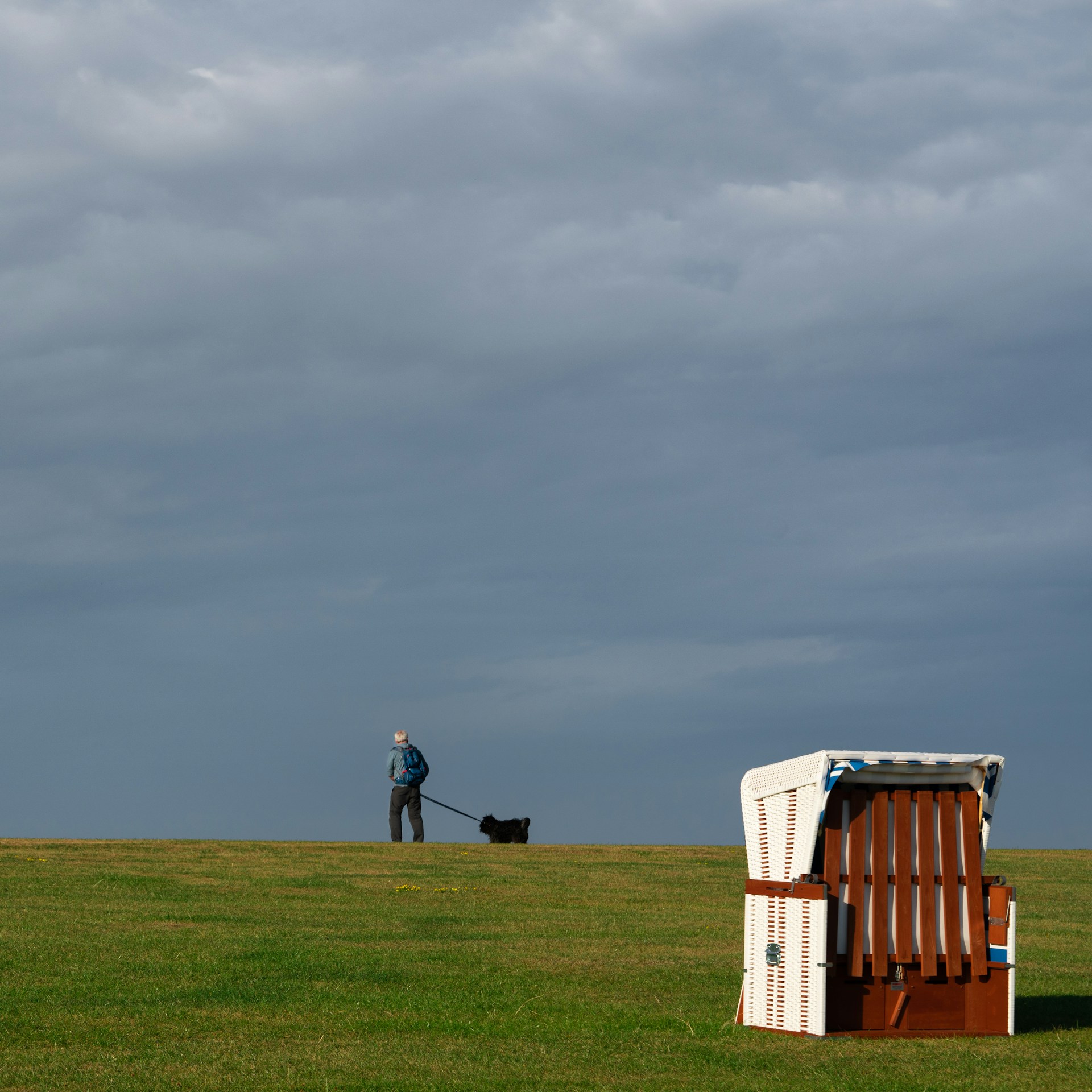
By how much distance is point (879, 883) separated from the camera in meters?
11.0

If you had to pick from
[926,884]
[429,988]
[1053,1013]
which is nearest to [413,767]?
[429,988]

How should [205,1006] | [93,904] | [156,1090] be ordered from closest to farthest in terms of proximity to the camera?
[156,1090] → [205,1006] → [93,904]

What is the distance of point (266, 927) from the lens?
1759 centimetres

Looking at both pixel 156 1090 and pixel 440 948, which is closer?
pixel 156 1090

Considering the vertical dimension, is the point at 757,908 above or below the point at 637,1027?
above

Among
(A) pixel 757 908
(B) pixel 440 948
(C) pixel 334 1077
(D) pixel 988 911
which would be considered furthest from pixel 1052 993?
(C) pixel 334 1077

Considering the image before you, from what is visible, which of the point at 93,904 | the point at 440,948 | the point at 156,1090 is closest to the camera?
the point at 156,1090

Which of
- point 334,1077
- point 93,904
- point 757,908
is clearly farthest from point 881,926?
point 93,904

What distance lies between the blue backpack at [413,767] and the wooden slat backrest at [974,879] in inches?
833

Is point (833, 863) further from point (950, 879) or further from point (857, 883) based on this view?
point (950, 879)

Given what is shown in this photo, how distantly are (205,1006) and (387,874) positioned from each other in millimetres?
12647

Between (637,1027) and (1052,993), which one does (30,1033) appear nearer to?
(637,1027)

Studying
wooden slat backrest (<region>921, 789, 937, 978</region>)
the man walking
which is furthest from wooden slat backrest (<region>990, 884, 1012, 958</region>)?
the man walking

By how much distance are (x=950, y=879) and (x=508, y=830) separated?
23.3m
